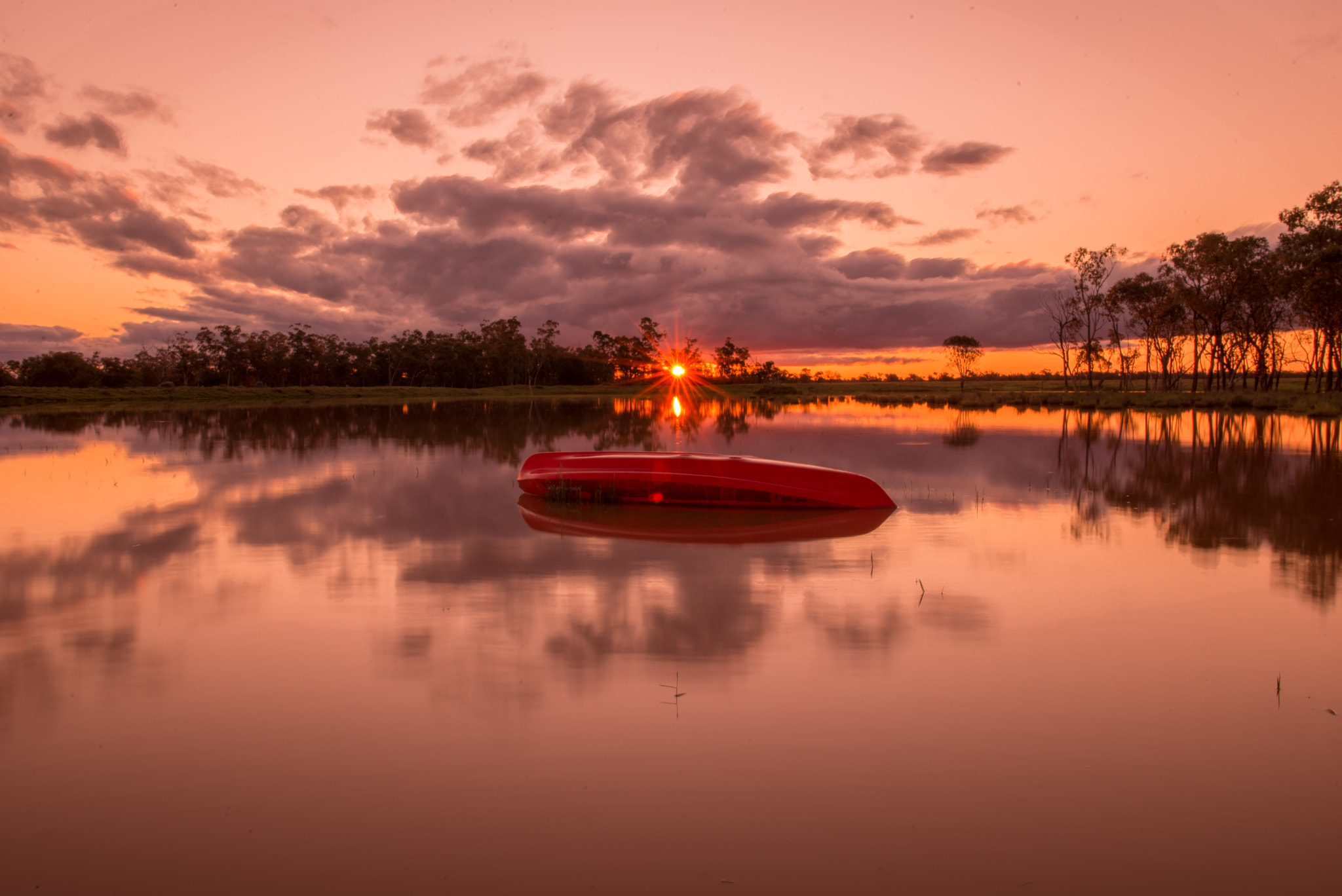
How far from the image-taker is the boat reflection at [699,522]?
35.1ft

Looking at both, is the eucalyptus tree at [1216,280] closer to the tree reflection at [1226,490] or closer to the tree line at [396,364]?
the tree reflection at [1226,490]

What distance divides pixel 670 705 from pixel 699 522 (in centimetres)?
681

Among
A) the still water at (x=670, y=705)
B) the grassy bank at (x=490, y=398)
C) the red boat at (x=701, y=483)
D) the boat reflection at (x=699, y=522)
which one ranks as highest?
A: the grassy bank at (x=490, y=398)

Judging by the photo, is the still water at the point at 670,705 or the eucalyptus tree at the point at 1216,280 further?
the eucalyptus tree at the point at 1216,280

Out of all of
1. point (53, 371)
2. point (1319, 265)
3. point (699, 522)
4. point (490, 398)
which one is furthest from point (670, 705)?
point (53, 371)

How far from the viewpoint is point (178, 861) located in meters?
3.47

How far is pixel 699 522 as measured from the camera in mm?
11750

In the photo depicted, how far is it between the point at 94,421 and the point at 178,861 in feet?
160

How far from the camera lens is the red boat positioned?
12.6 meters

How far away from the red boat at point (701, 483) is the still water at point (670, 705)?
1049 mm

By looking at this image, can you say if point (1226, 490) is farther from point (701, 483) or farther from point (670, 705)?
point (670, 705)

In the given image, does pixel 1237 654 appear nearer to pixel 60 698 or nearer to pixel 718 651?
pixel 718 651

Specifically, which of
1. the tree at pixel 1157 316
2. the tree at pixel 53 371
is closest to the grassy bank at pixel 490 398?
the tree at pixel 1157 316

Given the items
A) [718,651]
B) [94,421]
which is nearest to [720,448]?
[718,651]
